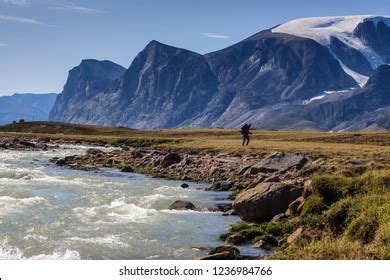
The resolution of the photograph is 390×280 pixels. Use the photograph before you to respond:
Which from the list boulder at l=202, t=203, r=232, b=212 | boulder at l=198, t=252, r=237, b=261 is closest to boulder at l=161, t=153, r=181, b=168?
boulder at l=202, t=203, r=232, b=212

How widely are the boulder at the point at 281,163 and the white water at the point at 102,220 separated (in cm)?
708

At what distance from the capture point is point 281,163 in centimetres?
4850

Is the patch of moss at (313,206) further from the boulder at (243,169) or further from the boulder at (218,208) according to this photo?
the boulder at (243,169)

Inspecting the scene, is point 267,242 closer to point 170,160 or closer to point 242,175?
point 242,175

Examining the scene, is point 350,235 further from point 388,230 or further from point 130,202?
point 130,202

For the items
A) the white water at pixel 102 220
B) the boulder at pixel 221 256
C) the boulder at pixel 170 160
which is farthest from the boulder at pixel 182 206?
the boulder at pixel 170 160

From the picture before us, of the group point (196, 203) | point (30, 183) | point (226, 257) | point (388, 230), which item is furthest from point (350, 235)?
point (30, 183)

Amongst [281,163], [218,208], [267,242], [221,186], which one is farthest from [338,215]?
[281,163]

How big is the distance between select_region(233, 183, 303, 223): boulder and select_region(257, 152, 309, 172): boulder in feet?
54.9

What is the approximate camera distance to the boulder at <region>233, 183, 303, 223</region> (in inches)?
1129

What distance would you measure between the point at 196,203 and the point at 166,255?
14.2 m

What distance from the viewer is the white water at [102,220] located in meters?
22.6

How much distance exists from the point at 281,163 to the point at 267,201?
1994cm

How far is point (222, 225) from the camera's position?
93.8 ft
